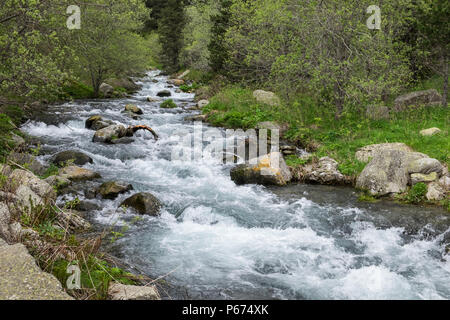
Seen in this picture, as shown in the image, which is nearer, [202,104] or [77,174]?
[77,174]

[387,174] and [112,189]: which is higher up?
[387,174]

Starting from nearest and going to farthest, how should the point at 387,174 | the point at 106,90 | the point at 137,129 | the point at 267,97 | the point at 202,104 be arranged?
1. the point at 387,174
2. the point at 137,129
3. the point at 267,97
4. the point at 202,104
5. the point at 106,90

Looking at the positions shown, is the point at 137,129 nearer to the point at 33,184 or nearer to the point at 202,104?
the point at 202,104

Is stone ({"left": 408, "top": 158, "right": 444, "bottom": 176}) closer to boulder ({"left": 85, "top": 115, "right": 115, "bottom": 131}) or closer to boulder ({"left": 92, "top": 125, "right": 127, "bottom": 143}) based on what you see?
boulder ({"left": 92, "top": 125, "right": 127, "bottom": 143})

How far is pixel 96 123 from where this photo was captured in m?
16.4

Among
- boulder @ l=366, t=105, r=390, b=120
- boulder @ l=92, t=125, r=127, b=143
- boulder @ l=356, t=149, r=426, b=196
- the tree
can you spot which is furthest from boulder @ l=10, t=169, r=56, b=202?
the tree

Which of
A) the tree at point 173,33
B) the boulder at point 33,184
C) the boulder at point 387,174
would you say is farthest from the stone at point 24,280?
the tree at point 173,33

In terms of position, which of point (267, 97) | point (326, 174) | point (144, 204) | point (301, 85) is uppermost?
point (301, 85)

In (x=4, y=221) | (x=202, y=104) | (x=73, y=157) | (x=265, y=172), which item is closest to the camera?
(x=4, y=221)

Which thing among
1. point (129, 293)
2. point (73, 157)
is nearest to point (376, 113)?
point (73, 157)

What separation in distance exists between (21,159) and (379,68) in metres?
12.9

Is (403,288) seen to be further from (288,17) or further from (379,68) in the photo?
(288,17)

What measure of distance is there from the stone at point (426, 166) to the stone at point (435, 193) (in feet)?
1.76

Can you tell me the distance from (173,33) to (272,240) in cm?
3990
